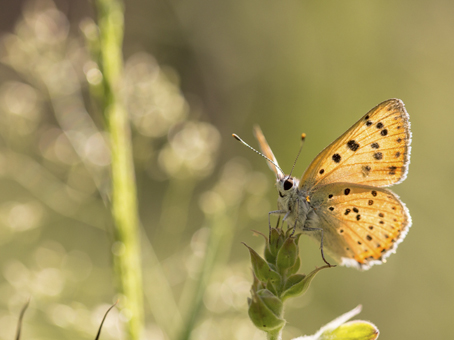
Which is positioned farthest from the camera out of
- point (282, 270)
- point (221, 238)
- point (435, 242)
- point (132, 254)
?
point (435, 242)

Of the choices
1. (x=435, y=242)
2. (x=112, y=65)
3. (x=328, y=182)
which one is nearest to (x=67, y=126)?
(x=112, y=65)

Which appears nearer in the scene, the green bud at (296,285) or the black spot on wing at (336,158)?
the green bud at (296,285)

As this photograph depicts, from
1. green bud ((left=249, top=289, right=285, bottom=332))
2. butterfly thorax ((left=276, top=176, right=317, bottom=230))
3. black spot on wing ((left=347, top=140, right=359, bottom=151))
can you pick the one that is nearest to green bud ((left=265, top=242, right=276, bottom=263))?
green bud ((left=249, top=289, right=285, bottom=332))

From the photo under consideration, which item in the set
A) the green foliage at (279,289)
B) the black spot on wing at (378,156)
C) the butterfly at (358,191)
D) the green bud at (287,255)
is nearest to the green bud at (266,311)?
the green foliage at (279,289)

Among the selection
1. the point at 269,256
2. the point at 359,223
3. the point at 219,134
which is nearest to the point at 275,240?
the point at 269,256

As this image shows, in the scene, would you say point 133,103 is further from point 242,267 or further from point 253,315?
point 253,315

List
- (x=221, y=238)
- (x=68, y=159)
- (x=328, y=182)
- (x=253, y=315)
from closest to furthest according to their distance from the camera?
(x=253, y=315) < (x=221, y=238) < (x=328, y=182) < (x=68, y=159)

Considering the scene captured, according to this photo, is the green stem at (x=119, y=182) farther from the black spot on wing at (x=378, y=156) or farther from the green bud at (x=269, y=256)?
the black spot on wing at (x=378, y=156)

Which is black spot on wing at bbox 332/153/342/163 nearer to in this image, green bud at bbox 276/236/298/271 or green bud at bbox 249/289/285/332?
green bud at bbox 276/236/298/271
